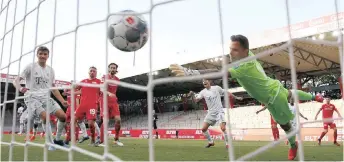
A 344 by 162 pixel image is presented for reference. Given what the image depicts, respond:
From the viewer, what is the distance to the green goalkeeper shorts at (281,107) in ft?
13.1

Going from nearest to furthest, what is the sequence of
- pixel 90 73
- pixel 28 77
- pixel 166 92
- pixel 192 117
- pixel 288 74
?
pixel 28 77
pixel 90 73
pixel 288 74
pixel 192 117
pixel 166 92

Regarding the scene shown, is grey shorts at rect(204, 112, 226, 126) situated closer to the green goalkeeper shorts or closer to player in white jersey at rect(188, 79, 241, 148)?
player in white jersey at rect(188, 79, 241, 148)

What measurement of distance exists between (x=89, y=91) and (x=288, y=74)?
17209mm

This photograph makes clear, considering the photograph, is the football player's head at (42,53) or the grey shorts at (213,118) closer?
the football player's head at (42,53)

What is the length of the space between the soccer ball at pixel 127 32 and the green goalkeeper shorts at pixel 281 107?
5.43ft

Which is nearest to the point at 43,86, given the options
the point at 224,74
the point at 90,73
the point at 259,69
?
the point at 90,73

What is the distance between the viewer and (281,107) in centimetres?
401

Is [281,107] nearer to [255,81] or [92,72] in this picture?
[255,81]

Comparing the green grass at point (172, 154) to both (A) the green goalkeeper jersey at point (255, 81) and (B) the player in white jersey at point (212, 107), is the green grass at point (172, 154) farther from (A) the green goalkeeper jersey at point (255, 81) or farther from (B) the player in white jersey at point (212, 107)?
(A) the green goalkeeper jersey at point (255, 81)

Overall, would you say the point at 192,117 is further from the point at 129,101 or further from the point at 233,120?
the point at 129,101

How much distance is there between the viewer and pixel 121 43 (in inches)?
159

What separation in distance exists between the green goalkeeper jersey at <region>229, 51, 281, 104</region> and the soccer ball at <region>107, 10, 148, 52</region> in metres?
1.16

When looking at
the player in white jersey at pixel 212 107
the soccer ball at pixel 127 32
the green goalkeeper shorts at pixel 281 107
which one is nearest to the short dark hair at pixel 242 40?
the green goalkeeper shorts at pixel 281 107

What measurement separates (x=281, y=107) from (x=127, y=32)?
1.92m
